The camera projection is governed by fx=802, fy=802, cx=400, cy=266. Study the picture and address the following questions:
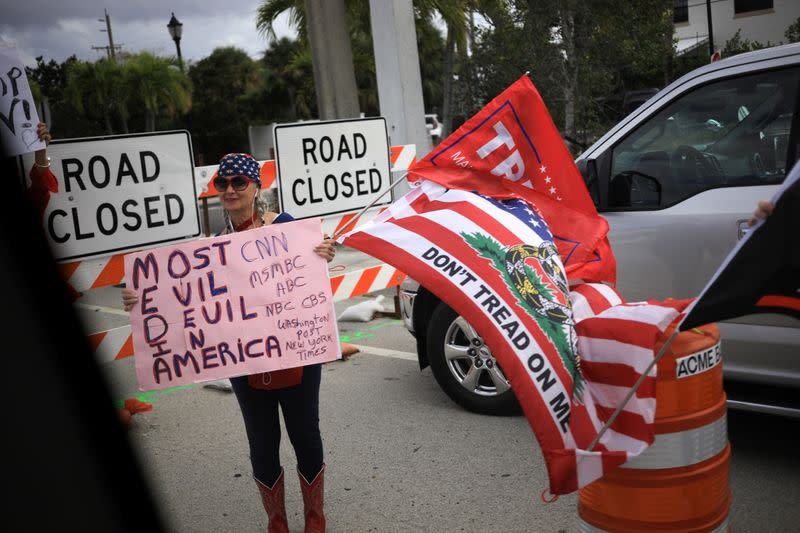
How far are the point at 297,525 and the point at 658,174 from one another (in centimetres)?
276

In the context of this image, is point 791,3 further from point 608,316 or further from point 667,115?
point 608,316

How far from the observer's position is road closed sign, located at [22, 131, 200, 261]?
208 inches

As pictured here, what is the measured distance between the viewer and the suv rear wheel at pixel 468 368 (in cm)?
507

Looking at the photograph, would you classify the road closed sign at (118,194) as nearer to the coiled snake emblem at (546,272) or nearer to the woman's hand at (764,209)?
the coiled snake emblem at (546,272)

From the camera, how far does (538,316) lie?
2850mm

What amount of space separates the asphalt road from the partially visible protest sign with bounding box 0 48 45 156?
2037 mm

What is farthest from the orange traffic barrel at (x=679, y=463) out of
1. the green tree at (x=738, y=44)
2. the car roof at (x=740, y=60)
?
the green tree at (x=738, y=44)

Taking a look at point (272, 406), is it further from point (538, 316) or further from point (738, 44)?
point (738, 44)

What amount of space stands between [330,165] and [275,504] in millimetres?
3883

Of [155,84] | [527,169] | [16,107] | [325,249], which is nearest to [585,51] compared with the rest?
[16,107]

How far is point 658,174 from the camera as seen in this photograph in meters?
4.59

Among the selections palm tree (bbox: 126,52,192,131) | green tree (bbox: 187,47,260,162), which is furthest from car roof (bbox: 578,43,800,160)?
green tree (bbox: 187,47,260,162)

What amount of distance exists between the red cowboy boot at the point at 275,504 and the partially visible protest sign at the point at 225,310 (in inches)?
25.0

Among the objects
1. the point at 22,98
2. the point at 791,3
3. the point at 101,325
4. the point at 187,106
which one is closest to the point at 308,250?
the point at 22,98
